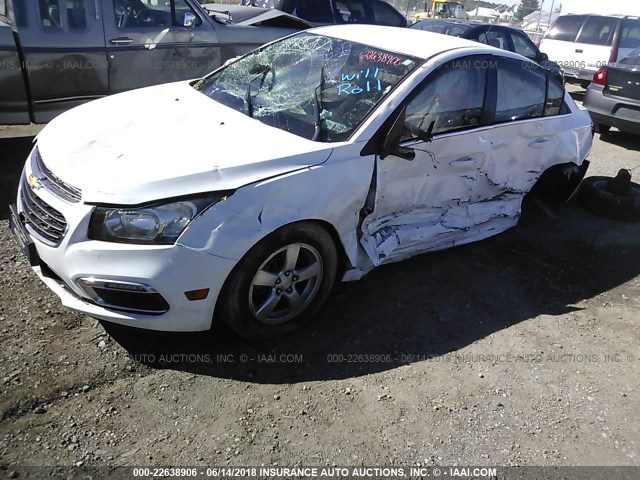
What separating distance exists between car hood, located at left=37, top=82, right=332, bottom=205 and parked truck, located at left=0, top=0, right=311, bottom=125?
2.17 m

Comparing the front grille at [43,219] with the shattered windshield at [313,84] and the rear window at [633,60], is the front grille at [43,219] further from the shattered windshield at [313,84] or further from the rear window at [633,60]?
the rear window at [633,60]

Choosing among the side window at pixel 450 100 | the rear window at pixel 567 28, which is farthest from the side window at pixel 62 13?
the rear window at pixel 567 28

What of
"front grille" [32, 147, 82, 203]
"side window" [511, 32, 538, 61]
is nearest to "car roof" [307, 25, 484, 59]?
"front grille" [32, 147, 82, 203]

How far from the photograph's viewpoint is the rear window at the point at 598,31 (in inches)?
452

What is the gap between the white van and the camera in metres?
11.4

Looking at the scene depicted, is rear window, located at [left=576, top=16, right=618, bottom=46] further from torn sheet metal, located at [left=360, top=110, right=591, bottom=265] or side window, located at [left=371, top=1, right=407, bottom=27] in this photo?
torn sheet metal, located at [left=360, top=110, right=591, bottom=265]

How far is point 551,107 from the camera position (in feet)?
15.4

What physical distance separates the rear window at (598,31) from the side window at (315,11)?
6.22 m

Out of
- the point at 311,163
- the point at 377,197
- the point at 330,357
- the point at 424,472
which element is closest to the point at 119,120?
the point at 311,163

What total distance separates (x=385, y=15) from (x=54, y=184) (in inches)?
322

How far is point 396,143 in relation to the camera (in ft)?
11.0

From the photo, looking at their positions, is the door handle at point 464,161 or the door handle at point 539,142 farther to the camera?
the door handle at point 539,142

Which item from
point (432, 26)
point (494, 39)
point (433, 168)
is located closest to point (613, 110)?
point (494, 39)

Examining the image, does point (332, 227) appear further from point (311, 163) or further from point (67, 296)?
point (67, 296)
